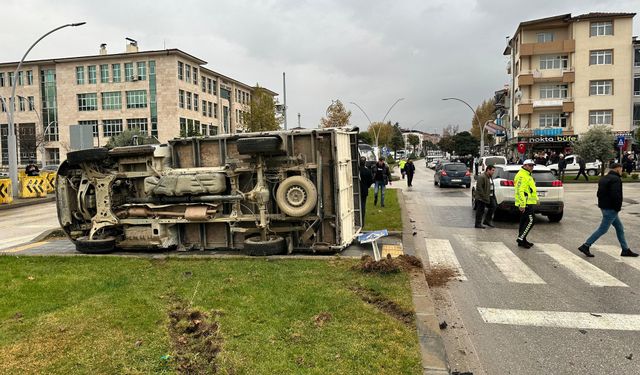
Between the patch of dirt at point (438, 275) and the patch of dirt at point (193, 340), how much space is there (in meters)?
3.45

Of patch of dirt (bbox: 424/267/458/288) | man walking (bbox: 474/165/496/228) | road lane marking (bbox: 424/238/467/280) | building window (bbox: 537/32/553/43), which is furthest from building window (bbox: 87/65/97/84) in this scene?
patch of dirt (bbox: 424/267/458/288)

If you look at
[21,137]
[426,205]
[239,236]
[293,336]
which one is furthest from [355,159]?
[21,137]

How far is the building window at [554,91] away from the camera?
5044 centimetres

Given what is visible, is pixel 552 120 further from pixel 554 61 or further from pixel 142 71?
pixel 142 71

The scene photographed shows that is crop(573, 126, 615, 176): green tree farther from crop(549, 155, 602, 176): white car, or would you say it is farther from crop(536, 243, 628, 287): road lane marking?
crop(536, 243, 628, 287): road lane marking

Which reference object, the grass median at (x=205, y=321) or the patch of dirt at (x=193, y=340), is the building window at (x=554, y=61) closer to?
the grass median at (x=205, y=321)

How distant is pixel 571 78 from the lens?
4906 cm

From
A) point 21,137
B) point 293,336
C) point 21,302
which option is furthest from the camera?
point 21,137

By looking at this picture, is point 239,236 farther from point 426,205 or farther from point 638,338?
point 426,205

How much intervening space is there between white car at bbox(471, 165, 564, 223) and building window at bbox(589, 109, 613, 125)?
4221cm

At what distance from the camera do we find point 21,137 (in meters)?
59.3

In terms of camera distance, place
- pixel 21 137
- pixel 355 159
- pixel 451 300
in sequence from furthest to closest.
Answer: pixel 21 137 < pixel 355 159 < pixel 451 300

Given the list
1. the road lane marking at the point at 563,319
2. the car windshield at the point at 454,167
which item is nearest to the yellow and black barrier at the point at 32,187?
the car windshield at the point at 454,167

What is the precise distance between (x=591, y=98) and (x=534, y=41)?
8.52m
